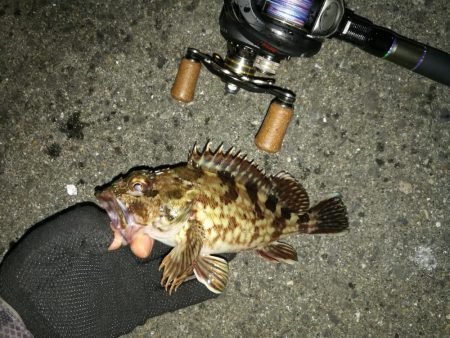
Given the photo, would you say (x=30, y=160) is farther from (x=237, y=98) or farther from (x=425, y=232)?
(x=425, y=232)

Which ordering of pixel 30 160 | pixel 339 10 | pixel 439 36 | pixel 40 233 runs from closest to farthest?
pixel 339 10 < pixel 40 233 < pixel 439 36 < pixel 30 160

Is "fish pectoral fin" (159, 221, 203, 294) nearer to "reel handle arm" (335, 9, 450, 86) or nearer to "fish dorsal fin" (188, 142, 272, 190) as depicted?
"fish dorsal fin" (188, 142, 272, 190)

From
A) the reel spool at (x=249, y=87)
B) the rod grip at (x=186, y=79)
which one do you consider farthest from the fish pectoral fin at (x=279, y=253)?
the rod grip at (x=186, y=79)

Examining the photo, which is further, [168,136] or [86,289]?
[168,136]

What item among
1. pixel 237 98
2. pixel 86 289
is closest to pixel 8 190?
pixel 86 289

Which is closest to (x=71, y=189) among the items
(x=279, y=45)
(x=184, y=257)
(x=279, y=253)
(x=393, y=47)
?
(x=184, y=257)

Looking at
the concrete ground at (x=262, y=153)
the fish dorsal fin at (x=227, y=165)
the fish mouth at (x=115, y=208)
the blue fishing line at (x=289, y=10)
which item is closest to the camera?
the blue fishing line at (x=289, y=10)

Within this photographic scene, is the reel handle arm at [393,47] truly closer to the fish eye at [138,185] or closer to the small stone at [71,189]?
the fish eye at [138,185]

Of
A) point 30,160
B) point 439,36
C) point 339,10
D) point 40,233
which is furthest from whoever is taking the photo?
point 30,160
